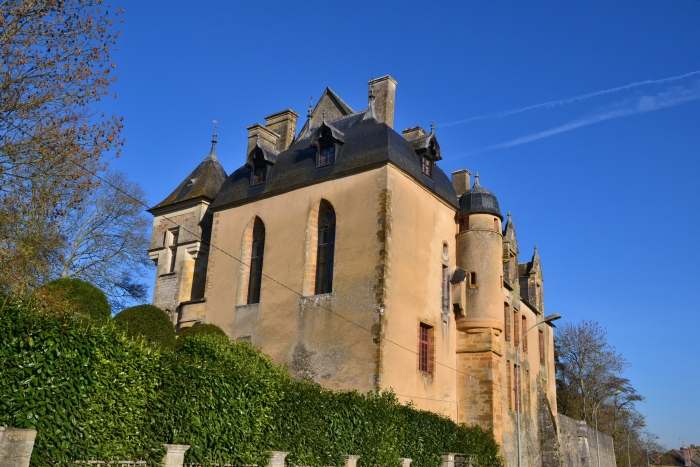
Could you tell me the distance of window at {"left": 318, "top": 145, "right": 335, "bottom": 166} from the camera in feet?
75.2

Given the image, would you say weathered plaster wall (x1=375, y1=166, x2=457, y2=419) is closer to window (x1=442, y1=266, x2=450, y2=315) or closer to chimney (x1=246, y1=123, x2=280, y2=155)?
window (x1=442, y1=266, x2=450, y2=315)

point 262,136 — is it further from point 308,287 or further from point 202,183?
point 308,287

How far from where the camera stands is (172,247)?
26.8 meters

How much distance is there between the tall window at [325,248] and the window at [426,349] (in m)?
3.35

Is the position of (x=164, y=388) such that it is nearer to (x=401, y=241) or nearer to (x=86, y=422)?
(x=86, y=422)

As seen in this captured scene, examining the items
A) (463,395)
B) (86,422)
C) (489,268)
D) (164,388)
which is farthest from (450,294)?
(86,422)

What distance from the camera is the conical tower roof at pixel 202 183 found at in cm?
2708

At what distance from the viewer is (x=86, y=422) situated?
952cm

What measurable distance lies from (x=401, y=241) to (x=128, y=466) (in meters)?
12.4

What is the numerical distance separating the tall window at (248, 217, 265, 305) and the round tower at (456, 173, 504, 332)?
7.16 m

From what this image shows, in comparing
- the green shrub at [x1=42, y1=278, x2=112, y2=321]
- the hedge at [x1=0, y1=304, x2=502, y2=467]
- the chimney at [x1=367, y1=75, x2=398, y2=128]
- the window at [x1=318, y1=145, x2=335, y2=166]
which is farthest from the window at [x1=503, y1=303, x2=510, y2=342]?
the green shrub at [x1=42, y1=278, x2=112, y2=321]

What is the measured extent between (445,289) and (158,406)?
45.6 ft

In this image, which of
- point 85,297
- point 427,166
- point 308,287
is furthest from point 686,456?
point 85,297

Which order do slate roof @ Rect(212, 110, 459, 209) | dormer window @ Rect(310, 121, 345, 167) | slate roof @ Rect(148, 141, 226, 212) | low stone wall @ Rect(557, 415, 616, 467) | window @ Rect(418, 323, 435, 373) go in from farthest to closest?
1. low stone wall @ Rect(557, 415, 616, 467)
2. slate roof @ Rect(148, 141, 226, 212)
3. dormer window @ Rect(310, 121, 345, 167)
4. slate roof @ Rect(212, 110, 459, 209)
5. window @ Rect(418, 323, 435, 373)
